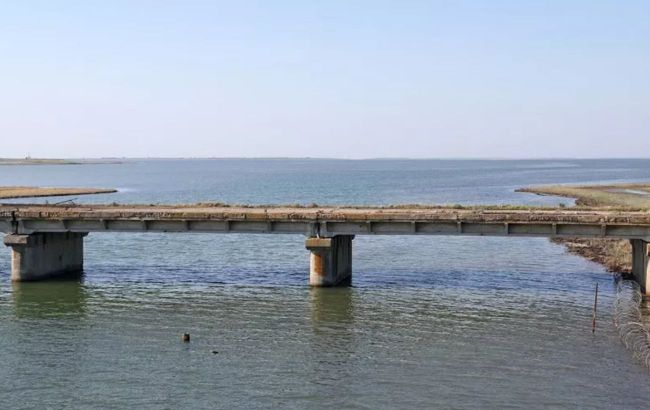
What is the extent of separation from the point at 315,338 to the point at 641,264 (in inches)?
826

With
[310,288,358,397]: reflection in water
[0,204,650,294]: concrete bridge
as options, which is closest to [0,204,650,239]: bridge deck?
[0,204,650,294]: concrete bridge

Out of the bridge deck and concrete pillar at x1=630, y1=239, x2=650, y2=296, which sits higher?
the bridge deck

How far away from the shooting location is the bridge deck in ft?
144

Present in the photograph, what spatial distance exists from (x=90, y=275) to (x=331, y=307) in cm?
1818

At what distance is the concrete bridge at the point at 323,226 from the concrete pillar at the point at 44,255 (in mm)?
59

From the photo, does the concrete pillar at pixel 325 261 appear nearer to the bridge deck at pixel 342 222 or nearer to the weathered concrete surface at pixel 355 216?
the bridge deck at pixel 342 222

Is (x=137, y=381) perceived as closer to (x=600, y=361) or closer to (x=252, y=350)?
(x=252, y=350)

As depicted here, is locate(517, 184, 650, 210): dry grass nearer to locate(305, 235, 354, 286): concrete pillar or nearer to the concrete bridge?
the concrete bridge

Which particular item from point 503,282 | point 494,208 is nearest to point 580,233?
point 503,282

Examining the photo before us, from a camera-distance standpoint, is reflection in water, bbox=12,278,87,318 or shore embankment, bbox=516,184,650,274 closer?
reflection in water, bbox=12,278,87,318

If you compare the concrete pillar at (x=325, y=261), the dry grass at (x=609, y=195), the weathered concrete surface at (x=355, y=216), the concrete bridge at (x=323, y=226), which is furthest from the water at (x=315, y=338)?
the dry grass at (x=609, y=195)

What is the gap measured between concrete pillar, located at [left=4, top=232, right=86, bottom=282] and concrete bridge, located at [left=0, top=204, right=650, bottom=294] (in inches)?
2.3

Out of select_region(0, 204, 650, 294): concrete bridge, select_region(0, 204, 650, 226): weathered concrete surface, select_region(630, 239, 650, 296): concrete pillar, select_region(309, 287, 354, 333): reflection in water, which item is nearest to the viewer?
select_region(309, 287, 354, 333): reflection in water

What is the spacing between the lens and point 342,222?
45.5 meters
